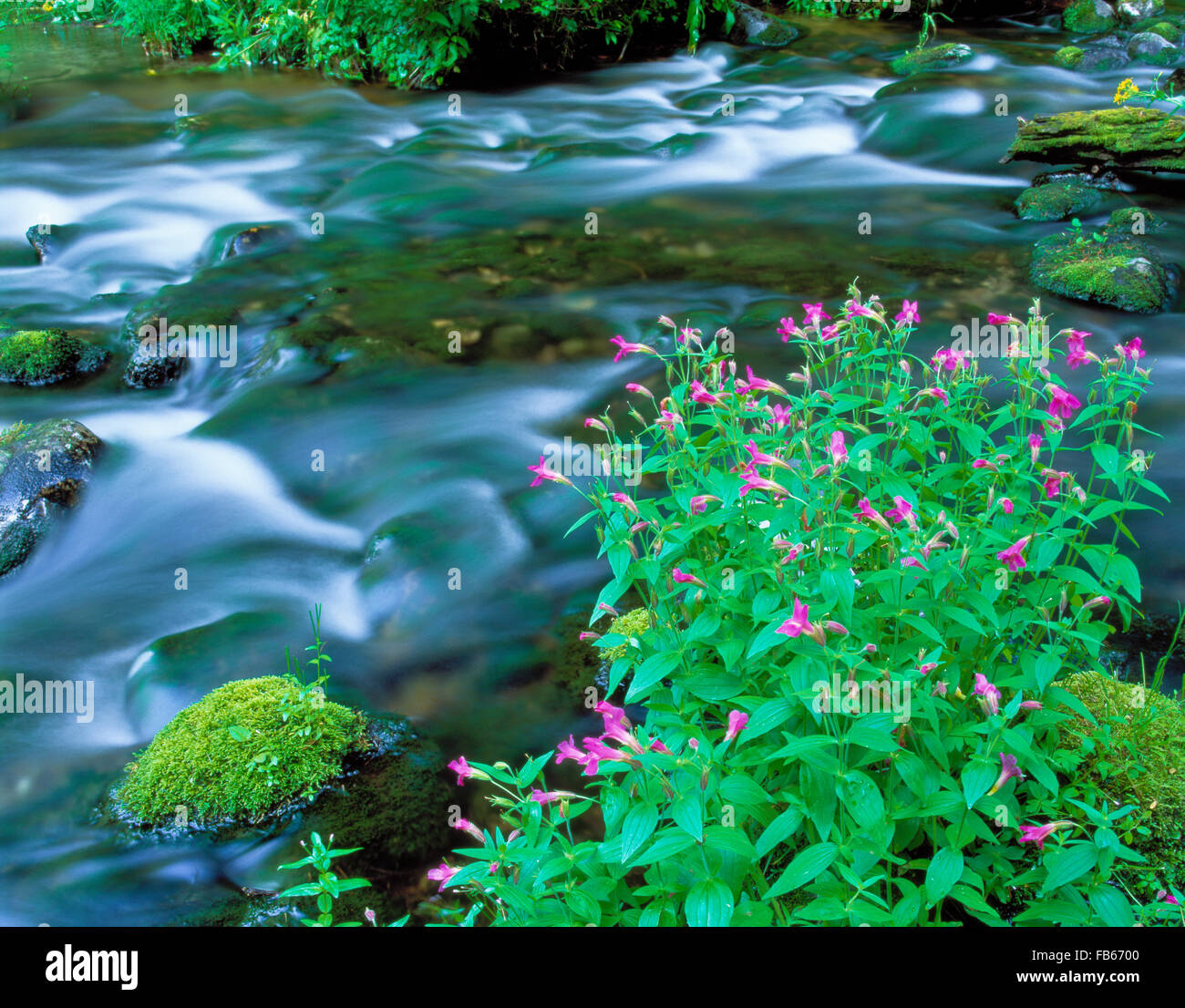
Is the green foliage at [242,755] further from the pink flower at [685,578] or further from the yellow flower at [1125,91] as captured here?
the yellow flower at [1125,91]

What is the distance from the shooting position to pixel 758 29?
45.9 ft

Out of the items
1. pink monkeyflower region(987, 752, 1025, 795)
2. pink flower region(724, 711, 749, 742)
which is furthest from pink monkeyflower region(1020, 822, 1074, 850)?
pink flower region(724, 711, 749, 742)

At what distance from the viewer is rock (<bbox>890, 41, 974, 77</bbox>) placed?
11.8m

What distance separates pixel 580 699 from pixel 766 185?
22.7 feet

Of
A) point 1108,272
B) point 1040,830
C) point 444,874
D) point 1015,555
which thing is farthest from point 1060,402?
point 1108,272

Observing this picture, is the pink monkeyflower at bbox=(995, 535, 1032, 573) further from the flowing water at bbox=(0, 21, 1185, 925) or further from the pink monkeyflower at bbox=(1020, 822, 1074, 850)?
the flowing water at bbox=(0, 21, 1185, 925)

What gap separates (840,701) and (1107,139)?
8.15 meters

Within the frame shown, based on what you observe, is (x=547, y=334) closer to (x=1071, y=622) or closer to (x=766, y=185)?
(x=766, y=185)

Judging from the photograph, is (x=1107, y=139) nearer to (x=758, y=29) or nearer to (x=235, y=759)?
(x=758, y=29)

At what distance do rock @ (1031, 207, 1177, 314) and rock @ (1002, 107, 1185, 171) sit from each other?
116 cm

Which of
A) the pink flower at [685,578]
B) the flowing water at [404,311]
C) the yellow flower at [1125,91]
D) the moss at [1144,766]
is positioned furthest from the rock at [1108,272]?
the pink flower at [685,578]

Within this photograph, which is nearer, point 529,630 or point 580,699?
point 580,699

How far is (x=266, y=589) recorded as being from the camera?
476cm
